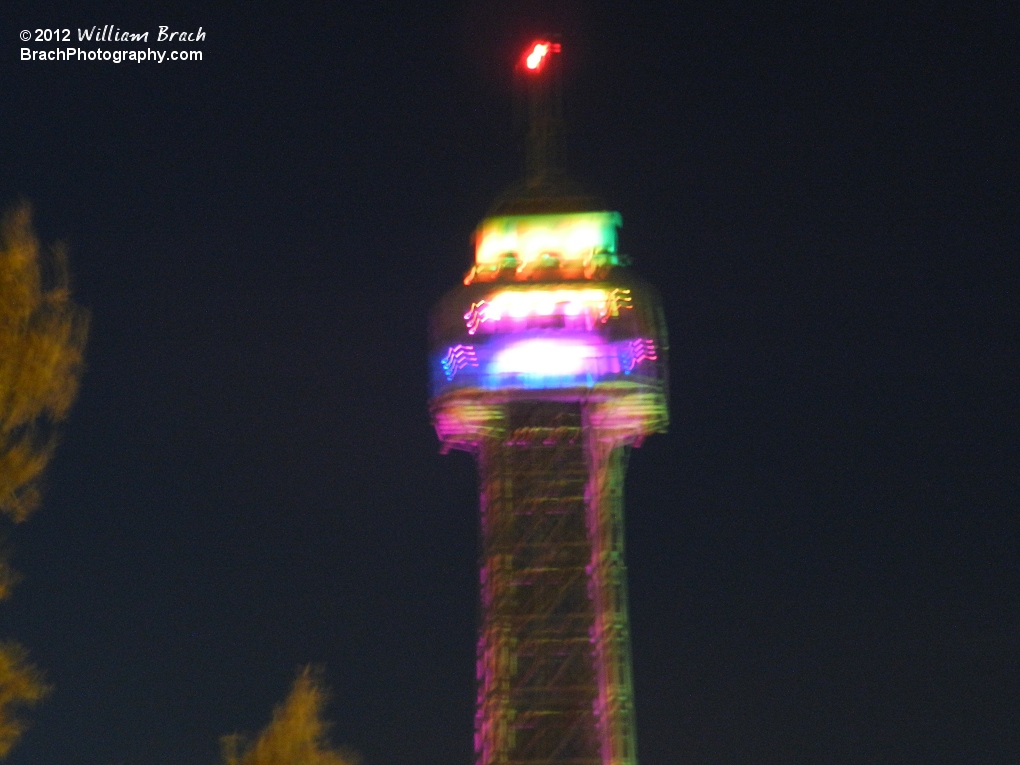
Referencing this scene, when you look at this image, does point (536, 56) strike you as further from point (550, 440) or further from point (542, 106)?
point (550, 440)

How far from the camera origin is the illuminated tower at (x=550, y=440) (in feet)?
202

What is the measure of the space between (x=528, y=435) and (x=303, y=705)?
51.1 m

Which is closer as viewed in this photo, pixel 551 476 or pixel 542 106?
Answer: pixel 551 476

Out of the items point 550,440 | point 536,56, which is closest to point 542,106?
point 536,56

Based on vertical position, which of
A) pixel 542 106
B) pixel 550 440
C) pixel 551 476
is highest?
pixel 542 106

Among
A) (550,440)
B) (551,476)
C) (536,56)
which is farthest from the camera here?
(536,56)

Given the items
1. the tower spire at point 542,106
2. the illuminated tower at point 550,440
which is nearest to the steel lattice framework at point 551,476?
the illuminated tower at point 550,440

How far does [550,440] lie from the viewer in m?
65.4

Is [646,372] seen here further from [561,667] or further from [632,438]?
[561,667]

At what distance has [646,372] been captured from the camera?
65.8m

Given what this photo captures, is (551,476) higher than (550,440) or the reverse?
the reverse

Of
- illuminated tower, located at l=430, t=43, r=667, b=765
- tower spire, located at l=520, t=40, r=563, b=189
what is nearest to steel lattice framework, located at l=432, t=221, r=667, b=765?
illuminated tower, located at l=430, t=43, r=667, b=765

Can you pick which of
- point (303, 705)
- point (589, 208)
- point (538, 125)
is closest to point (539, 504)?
point (589, 208)

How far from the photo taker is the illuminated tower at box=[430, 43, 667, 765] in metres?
61.5
